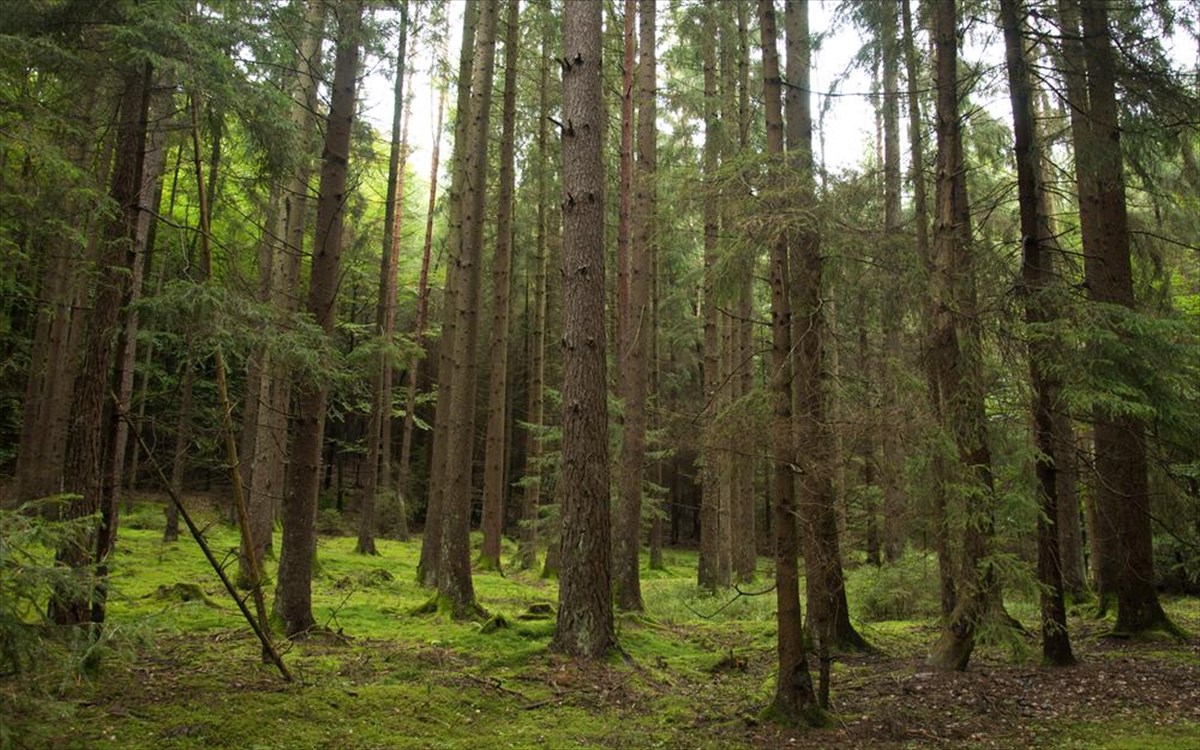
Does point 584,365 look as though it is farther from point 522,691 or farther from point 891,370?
point 522,691

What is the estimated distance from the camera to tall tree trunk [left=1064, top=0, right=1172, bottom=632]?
28.5ft

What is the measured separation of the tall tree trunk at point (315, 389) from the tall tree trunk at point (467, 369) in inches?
87.4

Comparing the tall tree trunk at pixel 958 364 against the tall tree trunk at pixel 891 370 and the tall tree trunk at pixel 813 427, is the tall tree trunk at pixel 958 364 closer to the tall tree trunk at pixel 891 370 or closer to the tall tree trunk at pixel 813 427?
the tall tree trunk at pixel 891 370

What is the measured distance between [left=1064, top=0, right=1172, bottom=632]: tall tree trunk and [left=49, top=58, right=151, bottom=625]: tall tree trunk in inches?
382

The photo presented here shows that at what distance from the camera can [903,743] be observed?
5.43m

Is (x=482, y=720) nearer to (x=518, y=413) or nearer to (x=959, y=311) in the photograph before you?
(x=959, y=311)

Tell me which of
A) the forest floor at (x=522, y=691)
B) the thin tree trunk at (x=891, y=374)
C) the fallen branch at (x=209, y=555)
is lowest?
the forest floor at (x=522, y=691)

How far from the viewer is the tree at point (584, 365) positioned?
23.6 ft

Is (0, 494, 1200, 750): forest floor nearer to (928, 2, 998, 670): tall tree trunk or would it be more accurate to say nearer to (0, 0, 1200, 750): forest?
(0, 0, 1200, 750): forest

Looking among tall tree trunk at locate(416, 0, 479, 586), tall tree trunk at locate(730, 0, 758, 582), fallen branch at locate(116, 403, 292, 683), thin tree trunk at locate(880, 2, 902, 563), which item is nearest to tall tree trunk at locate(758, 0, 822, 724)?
thin tree trunk at locate(880, 2, 902, 563)

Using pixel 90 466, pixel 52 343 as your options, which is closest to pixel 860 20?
pixel 90 466

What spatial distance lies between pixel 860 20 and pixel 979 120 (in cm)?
649

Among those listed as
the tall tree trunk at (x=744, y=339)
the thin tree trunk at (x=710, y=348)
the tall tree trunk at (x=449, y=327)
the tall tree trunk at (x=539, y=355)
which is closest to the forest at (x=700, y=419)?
the tall tree trunk at (x=449, y=327)

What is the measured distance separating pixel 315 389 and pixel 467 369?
3.53m
